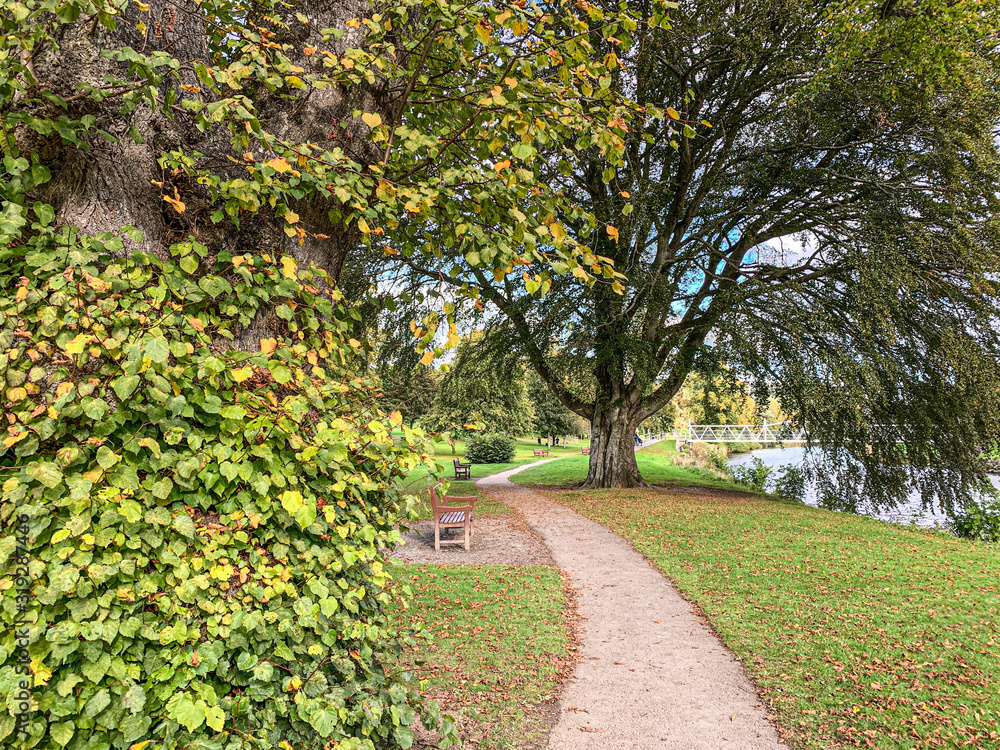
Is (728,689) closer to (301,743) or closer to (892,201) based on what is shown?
(301,743)

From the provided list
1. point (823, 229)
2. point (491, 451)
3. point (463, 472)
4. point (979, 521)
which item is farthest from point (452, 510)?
point (491, 451)

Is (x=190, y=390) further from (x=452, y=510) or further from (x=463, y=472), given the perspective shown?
(x=463, y=472)

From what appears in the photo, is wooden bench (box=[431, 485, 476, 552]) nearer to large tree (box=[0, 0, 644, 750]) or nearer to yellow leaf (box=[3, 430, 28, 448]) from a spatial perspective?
large tree (box=[0, 0, 644, 750])

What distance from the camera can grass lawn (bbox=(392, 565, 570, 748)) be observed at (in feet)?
13.8

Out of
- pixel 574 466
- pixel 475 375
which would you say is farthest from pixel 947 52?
pixel 574 466

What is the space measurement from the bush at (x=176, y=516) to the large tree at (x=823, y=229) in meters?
7.63

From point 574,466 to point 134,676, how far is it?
26934mm

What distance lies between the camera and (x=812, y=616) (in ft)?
20.8

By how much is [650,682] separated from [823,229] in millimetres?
13885

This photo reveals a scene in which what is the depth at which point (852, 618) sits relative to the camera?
20.4 ft

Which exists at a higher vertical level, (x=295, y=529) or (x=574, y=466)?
(x=295, y=529)

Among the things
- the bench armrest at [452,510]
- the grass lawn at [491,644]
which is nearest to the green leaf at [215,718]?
the grass lawn at [491,644]

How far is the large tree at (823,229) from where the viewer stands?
1032cm

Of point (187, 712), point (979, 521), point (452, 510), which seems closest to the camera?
point (187, 712)
